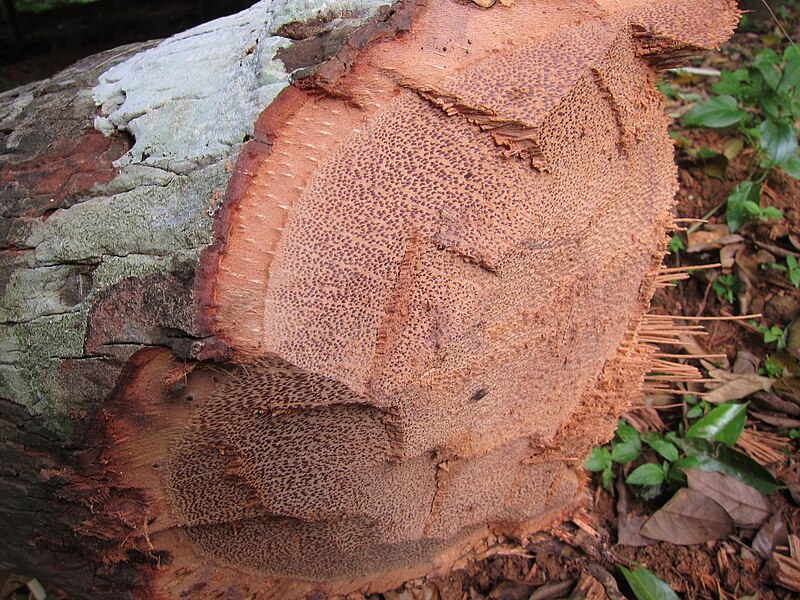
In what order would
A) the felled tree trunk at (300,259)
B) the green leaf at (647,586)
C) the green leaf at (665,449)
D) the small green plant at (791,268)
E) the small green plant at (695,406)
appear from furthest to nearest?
the small green plant at (791,268), the small green plant at (695,406), the green leaf at (665,449), the green leaf at (647,586), the felled tree trunk at (300,259)

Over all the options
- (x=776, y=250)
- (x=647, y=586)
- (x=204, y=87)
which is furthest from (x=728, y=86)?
(x=204, y=87)

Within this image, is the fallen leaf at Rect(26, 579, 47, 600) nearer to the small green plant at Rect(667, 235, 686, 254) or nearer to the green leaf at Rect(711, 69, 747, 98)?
the small green plant at Rect(667, 235, 686, 254)

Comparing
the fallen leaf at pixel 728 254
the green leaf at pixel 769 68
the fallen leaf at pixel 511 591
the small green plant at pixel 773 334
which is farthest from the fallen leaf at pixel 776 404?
the green leaf at pixel 769 68

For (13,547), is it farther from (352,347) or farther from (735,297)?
(735,297)

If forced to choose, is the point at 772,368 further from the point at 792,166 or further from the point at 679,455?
the point at 792,166

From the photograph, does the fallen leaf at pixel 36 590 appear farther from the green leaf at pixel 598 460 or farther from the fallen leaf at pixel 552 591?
the green leaf at pixel 598 460

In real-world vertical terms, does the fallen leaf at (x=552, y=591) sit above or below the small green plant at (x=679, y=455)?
below
